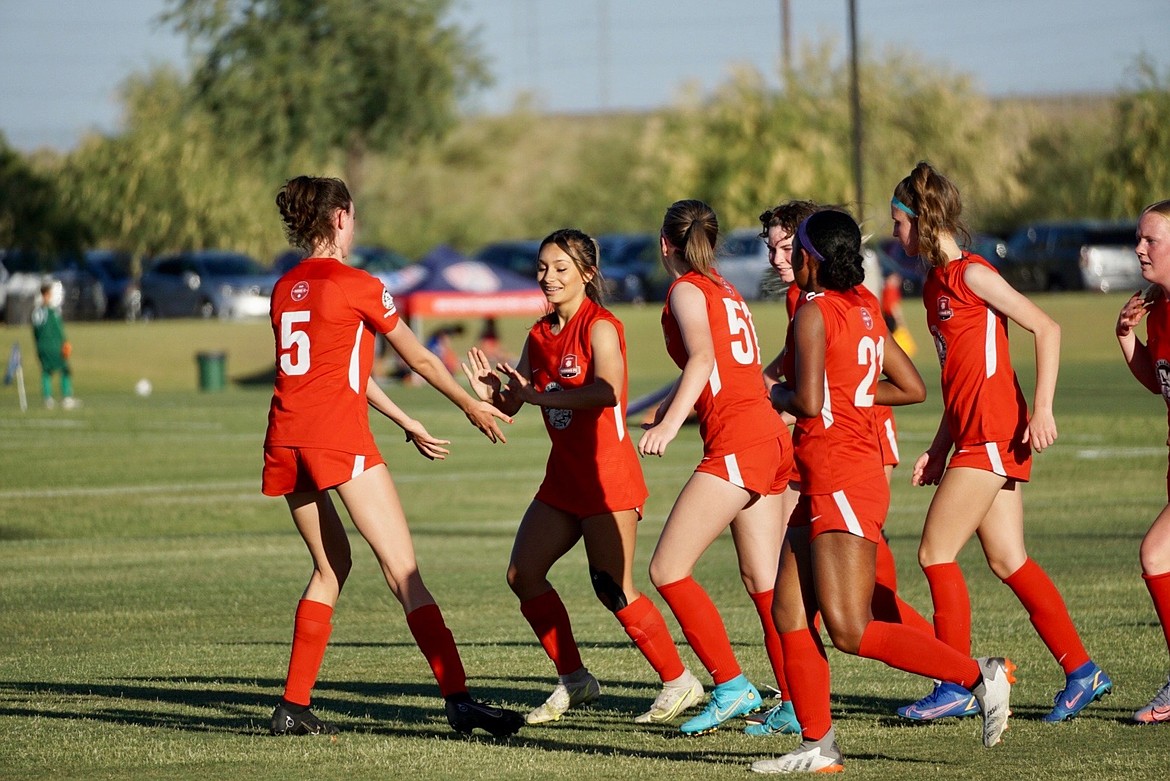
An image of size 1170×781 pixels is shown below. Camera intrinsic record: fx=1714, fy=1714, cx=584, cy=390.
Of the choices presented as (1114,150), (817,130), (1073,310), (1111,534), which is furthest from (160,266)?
(1111,534)

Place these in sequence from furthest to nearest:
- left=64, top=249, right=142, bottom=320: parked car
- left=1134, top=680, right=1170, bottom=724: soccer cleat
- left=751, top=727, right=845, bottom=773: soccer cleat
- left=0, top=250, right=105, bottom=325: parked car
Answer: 1. left=64, top=249, right=142, bottom=320: parked car
2. left=0, top=250, right=105, bottom=325: parked car
3. left=1134, top=680, right=1170, bottom=724: soccer cleat
4. left=751, top=727, right=845, bottom=773: soccer cleat

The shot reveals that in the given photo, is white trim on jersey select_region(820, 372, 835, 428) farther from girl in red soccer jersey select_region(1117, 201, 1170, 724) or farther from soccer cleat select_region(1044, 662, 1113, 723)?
soccer cleat select_region(1044, 662, 1113, 723)

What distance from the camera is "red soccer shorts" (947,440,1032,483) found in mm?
6840

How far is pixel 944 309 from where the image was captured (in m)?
6.98

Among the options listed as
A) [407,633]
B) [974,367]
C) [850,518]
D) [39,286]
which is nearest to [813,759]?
[850,518]

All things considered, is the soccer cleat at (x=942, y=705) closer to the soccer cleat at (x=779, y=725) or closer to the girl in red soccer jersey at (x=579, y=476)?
the soccer cleat at (x=779, y=725)

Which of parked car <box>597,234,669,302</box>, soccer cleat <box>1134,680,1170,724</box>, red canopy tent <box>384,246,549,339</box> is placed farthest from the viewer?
parked car <box>597,234,669,302</box>

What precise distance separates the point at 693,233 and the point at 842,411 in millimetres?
1174

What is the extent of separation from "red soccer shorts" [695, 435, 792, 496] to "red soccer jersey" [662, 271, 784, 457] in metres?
0.03

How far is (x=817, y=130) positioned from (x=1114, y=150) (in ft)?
31.9

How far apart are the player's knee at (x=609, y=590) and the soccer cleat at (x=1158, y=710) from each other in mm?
2104

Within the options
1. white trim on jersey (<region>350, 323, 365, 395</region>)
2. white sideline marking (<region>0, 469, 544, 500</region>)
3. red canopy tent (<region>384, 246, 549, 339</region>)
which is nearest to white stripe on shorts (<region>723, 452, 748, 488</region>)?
white trim on jersey (<region>350, 323, 365, 395</region>)

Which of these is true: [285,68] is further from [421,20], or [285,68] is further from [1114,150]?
[1114,150]

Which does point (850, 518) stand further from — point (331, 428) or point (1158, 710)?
point (331, 428)
